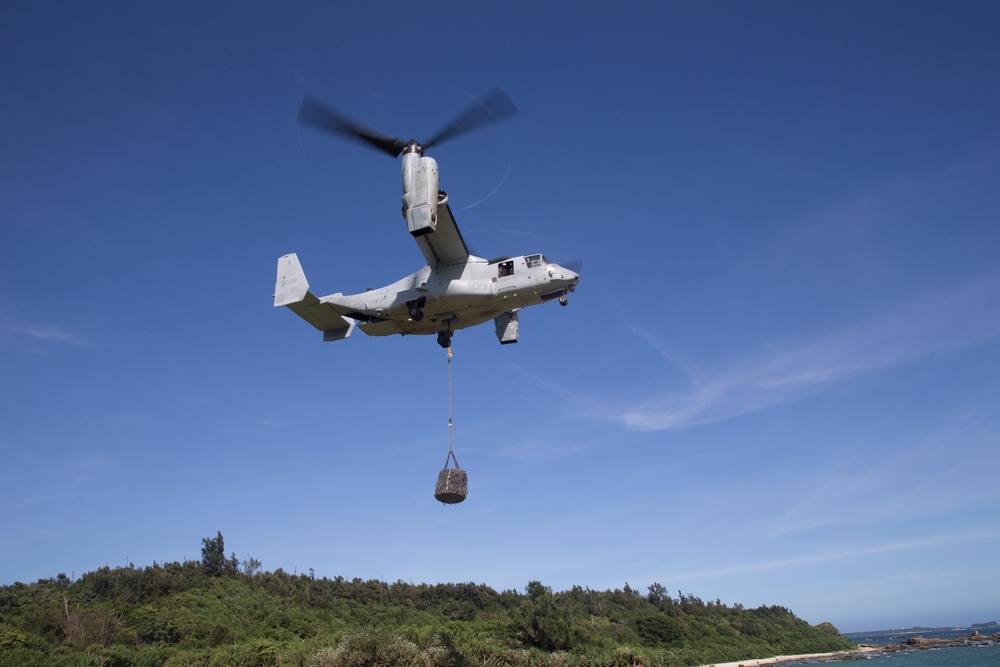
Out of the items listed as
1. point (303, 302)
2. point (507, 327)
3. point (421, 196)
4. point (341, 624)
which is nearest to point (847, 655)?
point (341, 624)

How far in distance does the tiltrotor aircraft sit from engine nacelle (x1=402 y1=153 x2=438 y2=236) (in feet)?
0.07

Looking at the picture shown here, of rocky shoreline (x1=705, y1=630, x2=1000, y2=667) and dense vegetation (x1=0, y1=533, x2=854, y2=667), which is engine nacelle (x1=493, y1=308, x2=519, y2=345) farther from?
rocky shoreline (x1=705, y1=630, x2=1000, y2=667)

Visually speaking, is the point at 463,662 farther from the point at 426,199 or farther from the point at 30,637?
the point at 426,199

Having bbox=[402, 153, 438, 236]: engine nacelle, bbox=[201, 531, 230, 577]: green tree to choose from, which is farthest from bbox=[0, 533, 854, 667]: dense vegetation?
bbox=[402, 153, 438, 236]: engine nacelle

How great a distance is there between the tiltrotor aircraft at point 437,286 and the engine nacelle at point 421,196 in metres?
0.02

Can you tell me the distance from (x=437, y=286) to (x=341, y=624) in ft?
171

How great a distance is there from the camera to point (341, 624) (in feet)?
193

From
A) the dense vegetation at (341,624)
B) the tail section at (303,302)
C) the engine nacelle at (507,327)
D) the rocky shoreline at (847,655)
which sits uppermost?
the tail section at (303,302)

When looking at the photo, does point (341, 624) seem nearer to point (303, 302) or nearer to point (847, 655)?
point (303, 302)

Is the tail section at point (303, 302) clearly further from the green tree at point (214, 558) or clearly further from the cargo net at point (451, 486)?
the green tree at point (214, 558)

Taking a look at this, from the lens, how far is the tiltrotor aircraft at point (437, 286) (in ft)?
49.6

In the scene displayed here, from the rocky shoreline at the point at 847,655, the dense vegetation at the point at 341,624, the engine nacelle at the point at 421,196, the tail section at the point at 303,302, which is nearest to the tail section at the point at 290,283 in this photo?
the tail section at the point at 303,302

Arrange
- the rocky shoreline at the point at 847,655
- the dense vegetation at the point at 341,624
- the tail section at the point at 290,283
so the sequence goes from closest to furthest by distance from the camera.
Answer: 1. the tail section at the point at 290,283
2. the dense vegetation at the point at 341,624
3. the rocky shoreline at the point at 847,655

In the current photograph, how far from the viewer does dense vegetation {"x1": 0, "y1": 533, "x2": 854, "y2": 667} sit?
38.9m
